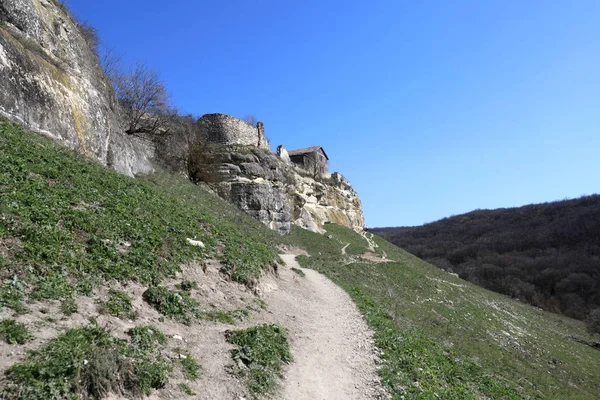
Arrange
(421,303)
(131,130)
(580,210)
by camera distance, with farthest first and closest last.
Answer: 1. (580,210)
2. (131,130)
3. (421,303)

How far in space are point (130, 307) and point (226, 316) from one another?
2455 millimetres

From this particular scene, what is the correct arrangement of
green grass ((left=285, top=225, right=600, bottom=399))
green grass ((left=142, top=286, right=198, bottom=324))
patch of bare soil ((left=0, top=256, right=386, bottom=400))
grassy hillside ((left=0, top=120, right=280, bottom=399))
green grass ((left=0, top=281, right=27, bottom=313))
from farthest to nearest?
green grass ((left=285, top=225, right=600, bottom=399)), green grass ((left=142, top=286, right=198, bottom=324)), patch of bare soil ((left=0, top=256, right=386, bottom=400)), green grass ((left=0, top=281, right=27, bottom=313)), grassy hillside ((left=0, top=120, right=280, bottom=399))

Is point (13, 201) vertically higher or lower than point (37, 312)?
higher

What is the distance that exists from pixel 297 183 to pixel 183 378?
37.4 metres

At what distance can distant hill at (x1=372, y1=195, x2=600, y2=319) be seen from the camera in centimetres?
5497

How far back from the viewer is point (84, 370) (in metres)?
Answer: 4.46

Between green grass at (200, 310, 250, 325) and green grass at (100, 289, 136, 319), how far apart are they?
175cm

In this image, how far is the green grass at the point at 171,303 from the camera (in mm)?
7469

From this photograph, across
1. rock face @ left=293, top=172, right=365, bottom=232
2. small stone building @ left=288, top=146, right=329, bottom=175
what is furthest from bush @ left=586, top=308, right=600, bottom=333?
small stone building @ left=288, top=146, right=329, bottom=175

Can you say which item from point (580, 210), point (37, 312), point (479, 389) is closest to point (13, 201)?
point (37, 312)

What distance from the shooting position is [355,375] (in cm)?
794

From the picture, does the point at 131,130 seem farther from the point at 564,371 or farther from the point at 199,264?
the point at 564,371

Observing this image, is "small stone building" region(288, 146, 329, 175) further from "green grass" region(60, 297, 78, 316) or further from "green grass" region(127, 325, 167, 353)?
"green grass" region(60, 297, 78, 316)

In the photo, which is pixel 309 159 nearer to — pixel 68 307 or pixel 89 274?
pixel 89 274
